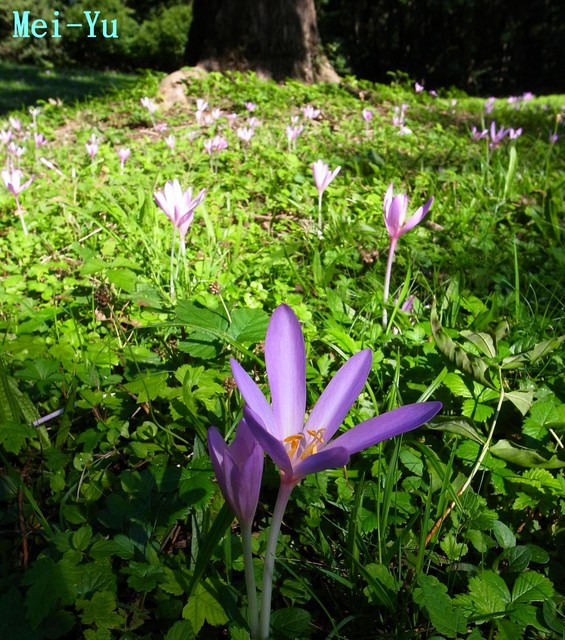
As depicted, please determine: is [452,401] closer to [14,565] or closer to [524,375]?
[524,375]

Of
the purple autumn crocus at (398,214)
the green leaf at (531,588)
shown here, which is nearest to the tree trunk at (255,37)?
the purple autumn crocus at (398,214)

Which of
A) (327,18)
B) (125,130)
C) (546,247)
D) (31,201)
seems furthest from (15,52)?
(546,247)

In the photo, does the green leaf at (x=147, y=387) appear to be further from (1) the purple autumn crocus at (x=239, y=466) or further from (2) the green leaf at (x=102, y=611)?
(1) the purple autumn crocus at (x=239, y=466)

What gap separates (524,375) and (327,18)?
107 feet

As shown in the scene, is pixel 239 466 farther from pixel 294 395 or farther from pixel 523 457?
pixel 523 457

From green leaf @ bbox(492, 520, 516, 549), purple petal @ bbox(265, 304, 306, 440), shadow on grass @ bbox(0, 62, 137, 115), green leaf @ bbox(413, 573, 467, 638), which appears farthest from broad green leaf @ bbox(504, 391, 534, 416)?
shadow on grass @ bbox(0, 62, 137, 115)

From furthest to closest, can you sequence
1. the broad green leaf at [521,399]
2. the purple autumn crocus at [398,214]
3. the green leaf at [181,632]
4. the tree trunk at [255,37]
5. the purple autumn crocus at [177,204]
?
the tree trunk at [255,37]
the purple autumn crocus at [177,204]
the purple autumn crocus at [398,214]
the broad green leaf at [521,399]
the green leaf at [181,632]

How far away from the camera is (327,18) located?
1158 inches

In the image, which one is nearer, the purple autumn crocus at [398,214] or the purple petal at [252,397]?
the purple petal at [252,397]

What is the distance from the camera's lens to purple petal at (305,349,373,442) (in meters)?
0.77

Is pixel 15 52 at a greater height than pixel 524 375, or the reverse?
pixel 15 52

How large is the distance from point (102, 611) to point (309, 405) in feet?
2.55

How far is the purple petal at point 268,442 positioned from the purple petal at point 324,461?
2 cm

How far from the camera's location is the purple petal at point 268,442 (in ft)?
1.97
